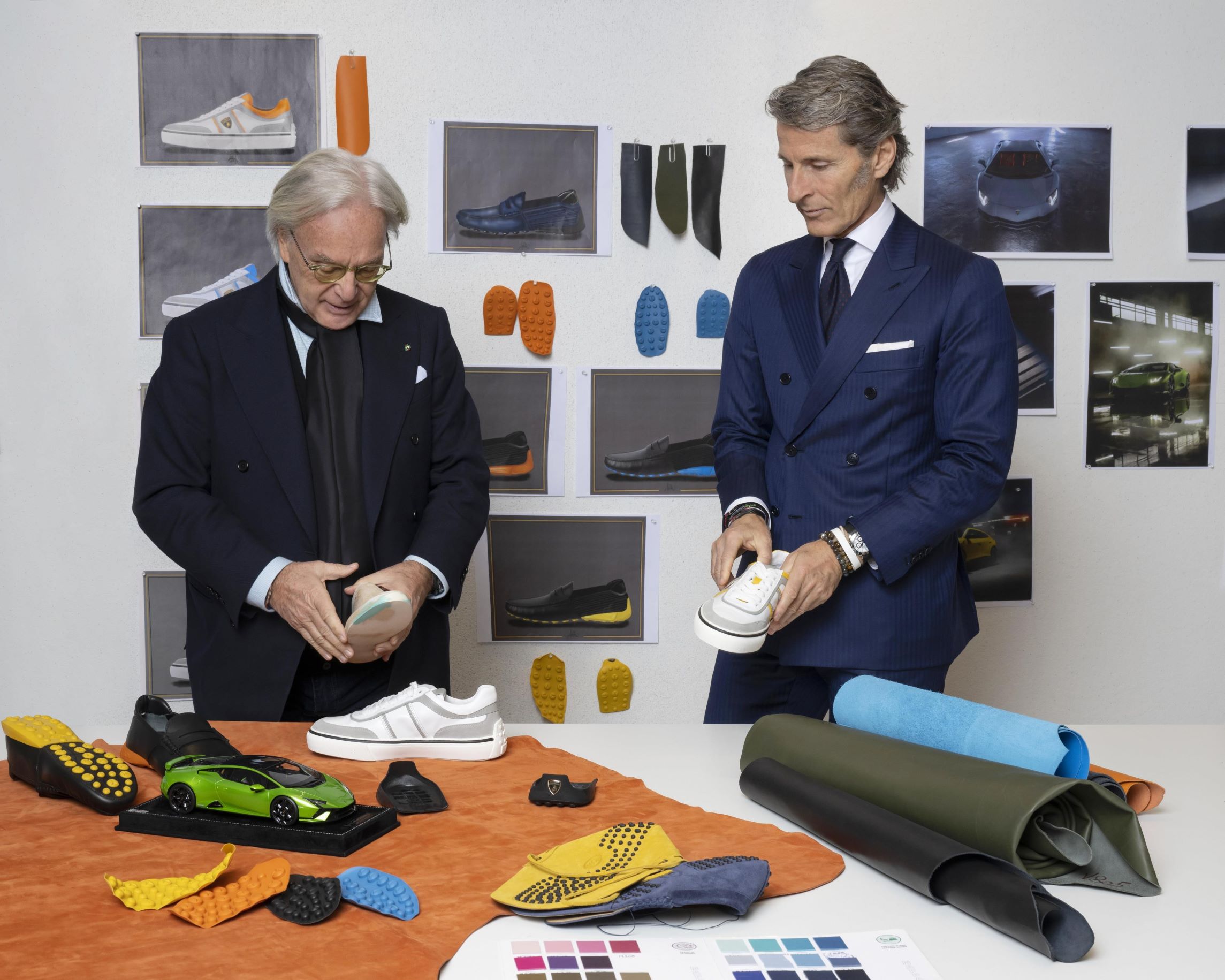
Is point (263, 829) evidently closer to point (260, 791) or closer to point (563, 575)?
point (260, 791)

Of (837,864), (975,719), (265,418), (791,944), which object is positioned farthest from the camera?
(265,418)

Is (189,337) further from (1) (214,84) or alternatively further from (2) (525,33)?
(2) (525,33)

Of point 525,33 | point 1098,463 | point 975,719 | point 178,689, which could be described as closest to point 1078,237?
point 1098,463

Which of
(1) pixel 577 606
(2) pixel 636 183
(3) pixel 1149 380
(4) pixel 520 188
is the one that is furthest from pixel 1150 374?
(4) pixel 520 188

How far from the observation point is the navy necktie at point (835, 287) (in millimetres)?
1981

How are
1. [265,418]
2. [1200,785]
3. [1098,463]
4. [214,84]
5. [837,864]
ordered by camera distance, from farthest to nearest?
[1098,463] < [214,84] < [265,418] < [1200,785] < [837,864]

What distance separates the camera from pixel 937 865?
43.0 inches

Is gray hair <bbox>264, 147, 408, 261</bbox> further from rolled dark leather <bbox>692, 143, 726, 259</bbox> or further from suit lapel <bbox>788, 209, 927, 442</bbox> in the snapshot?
rolled dark leather <bbox>692, 143, 726, 259</bbox>

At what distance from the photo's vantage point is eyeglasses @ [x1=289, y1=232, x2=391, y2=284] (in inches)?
79.5

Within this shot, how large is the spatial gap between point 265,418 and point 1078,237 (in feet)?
7.87

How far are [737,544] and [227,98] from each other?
212cm

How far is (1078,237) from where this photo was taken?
10.5ft

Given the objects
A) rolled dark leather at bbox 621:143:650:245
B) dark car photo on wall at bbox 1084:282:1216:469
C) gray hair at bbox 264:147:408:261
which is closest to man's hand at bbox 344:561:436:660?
gray hair at bbox 264:147:408:261

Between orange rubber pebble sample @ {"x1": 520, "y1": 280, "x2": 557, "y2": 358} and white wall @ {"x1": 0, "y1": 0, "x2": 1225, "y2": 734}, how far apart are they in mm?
54
